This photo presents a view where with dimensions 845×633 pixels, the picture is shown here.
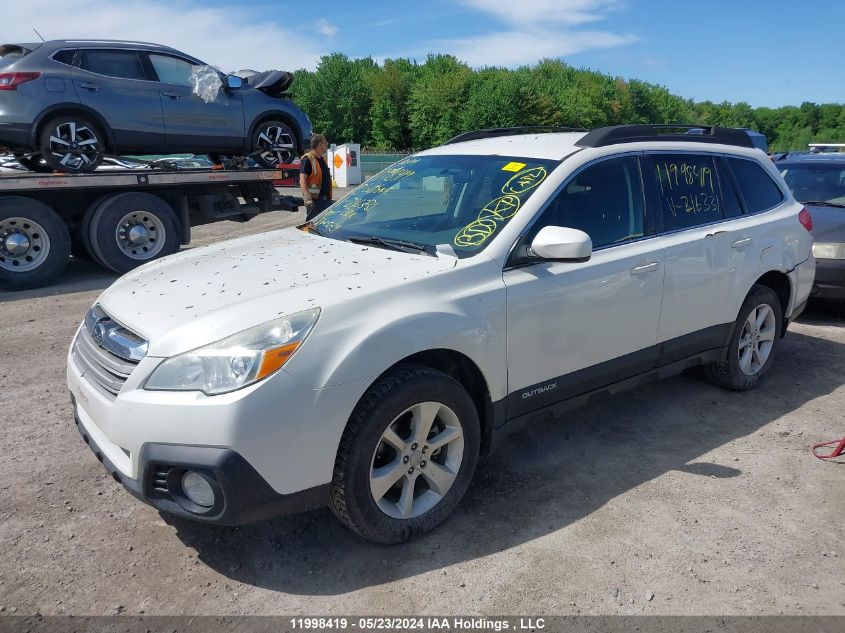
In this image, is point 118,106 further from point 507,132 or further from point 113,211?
point 507,132

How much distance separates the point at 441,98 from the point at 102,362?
6372cm

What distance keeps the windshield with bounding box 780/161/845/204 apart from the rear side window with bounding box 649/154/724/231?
13.5 ft

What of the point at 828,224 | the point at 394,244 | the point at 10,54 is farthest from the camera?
the point at 10,54

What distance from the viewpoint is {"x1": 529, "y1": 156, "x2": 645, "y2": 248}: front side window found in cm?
355

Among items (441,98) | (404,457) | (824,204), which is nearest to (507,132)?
(404,457)

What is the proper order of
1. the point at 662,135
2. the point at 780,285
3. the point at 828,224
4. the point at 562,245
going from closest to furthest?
the point at 562,245
the point at 662,135
the point at 780,285
the point at 828,224

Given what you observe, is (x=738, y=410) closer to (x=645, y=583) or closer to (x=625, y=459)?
(x=625, y=459)

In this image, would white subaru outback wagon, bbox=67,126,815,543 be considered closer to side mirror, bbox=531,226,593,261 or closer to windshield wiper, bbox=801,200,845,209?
side mirror, bbox=531,226,593,261

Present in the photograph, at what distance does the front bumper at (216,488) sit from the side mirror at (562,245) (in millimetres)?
1465

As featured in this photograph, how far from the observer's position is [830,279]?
6.54m

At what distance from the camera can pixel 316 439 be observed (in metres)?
2.61

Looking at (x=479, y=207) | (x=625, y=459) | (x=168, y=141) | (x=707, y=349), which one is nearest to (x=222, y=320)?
(x=479, y=207)

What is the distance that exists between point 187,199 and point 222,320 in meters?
7.56

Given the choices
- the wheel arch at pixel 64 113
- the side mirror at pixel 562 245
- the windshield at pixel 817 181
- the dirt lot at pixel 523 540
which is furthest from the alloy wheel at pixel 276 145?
the side mirror at pixel 562 245
